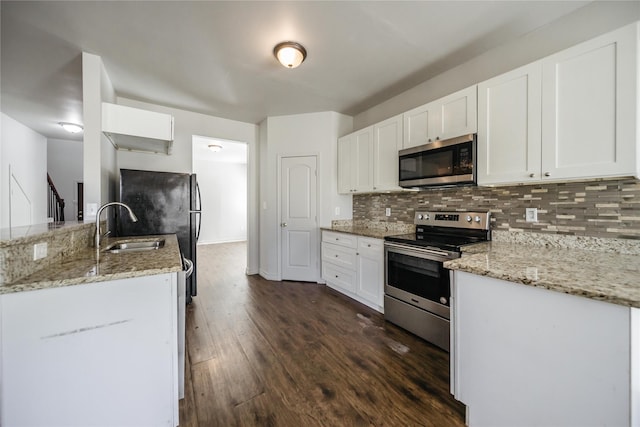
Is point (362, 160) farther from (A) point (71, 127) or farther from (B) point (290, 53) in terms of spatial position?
(A) point (71, 127)

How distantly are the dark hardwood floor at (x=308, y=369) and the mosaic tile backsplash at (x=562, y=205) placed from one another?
1270 millimetres

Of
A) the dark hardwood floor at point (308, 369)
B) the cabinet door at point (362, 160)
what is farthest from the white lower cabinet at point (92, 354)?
the cabinet door at point (362, 160)

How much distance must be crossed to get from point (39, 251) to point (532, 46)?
351cm

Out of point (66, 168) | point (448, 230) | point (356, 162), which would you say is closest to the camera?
point (448, 230)

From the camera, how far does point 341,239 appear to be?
123 inches

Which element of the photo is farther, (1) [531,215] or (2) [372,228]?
(2) [372,228]

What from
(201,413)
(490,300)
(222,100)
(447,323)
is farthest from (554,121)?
(222,100)

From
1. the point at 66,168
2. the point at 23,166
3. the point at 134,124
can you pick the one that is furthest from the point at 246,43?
the point at 66,168

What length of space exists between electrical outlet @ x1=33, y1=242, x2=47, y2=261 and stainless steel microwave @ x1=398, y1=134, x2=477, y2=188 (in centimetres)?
265

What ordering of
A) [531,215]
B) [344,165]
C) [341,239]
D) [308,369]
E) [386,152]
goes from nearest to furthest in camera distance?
[308,369] < [531,215] < [386,152] < [341,239] < [344,165]

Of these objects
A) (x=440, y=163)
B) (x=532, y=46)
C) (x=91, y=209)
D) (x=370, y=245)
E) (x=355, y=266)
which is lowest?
(x=355, y=266)

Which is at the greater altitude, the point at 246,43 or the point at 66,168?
the point at 246,43

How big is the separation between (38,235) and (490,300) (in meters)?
2.21

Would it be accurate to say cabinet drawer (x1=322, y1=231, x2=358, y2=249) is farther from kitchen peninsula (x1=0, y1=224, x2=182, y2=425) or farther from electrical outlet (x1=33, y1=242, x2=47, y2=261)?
electrical outlet (x1=33, y1=242, x2=47, y2=261)
